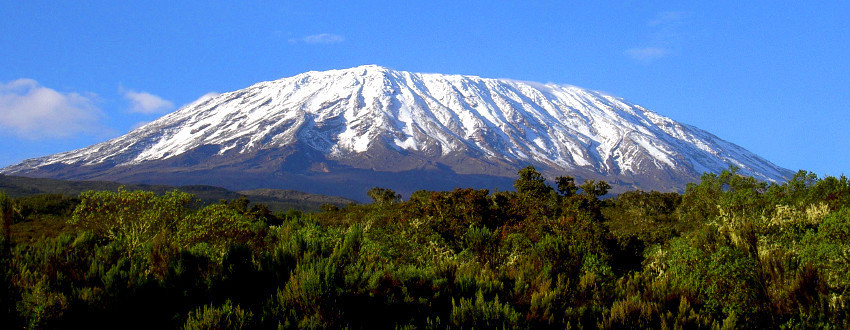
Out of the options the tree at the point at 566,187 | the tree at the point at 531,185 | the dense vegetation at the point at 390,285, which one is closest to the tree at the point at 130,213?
the dense vegetation at the point at 390,285

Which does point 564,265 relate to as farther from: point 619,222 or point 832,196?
point 619,222

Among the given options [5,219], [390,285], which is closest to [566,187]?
[390,285]

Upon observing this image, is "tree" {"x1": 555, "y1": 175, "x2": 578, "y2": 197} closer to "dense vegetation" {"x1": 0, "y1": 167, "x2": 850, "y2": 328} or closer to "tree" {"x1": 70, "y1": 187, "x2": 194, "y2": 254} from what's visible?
"dense vegetation" {"x1": 0, "y1": 167, "x2": 850, "y2": 328}

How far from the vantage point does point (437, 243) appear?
56.5 feet

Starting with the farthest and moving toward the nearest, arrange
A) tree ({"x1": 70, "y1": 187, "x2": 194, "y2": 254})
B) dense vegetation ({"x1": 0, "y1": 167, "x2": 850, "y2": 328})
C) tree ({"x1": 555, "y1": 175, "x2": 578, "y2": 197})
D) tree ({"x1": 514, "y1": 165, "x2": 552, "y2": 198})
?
tree ({"x1": 555, "y1": 175, "x2": 578, "y2": 197})
tree ({"x1": 514, "y1": 165, "x2": 552, "y2": 198})
tree ({"x1": 70, "y1": 187, "x2": 194, "y2": 254})
dense vegetation ({"x1": 0, "y1": 167, "x2": 850, "y2": 328})

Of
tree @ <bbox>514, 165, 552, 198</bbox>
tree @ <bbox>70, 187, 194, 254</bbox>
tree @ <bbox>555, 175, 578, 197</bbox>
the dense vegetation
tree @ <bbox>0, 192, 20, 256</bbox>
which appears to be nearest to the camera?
the dense vegetation

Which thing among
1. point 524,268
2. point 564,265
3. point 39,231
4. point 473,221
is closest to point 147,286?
point 524,268

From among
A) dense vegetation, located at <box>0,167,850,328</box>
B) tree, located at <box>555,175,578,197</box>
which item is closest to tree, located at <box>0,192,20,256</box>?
dense vegetation, located at <box>0,167,850,328</box>

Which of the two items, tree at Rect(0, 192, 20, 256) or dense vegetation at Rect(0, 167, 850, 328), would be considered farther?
tree at Rect(0, 192, 20, 256)

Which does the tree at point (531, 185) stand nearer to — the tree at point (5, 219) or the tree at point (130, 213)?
the tree at point (130, 213)

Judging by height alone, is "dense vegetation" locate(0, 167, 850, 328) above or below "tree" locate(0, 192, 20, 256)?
below

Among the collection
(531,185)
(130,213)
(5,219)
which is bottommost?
(130,213)

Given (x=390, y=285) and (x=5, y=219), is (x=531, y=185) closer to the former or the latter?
(x=390, y=285)

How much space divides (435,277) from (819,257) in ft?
24.3
